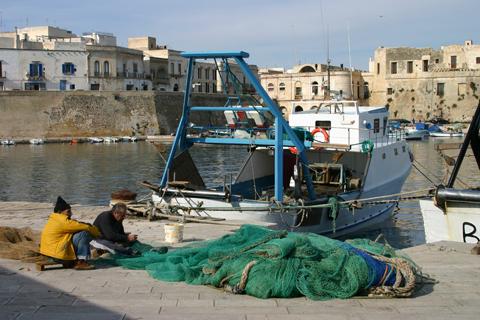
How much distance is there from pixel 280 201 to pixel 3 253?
5777mm

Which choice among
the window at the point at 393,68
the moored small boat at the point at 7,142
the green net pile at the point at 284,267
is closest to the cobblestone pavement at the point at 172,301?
the green net pile at the point at 284,267

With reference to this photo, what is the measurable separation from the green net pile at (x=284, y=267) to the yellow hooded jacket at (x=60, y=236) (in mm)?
960

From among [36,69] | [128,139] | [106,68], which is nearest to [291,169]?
[128,139]

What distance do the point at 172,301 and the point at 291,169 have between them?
357 inches

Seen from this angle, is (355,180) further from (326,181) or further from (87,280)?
(87,280)

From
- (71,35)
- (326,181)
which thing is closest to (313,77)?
(71,35)

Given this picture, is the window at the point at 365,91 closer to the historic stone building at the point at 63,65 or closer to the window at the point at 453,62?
the window at the point at 453,62

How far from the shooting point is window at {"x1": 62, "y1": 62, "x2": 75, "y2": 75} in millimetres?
61500

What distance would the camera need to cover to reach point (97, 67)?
206ft

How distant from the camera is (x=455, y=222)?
1016cm

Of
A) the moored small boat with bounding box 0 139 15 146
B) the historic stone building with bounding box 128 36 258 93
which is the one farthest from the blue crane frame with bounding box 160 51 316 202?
the historic stone building with bounding box 128 36 258 93

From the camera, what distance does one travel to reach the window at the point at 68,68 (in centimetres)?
6150

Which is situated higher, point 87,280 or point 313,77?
point 313,77

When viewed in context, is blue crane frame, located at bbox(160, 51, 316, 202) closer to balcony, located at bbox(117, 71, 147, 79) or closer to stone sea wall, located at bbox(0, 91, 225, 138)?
stone sea wall, located at bbox(0, 91, 225, 138)
